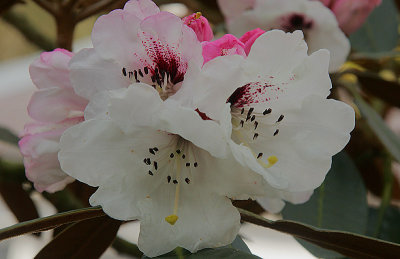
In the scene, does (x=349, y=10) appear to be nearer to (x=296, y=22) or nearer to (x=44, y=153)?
(x=296, y=22)

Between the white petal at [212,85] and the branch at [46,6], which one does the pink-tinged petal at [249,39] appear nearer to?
the white petal at [212,85]

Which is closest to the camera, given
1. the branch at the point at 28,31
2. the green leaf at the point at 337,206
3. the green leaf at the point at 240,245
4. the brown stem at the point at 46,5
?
the green leaf at the point at 240,245

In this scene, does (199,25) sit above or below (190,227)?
A: above

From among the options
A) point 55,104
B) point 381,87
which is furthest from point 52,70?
point 381,87

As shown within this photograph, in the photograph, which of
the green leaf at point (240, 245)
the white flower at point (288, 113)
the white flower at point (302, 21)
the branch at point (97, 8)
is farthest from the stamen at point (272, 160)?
the branch at point (97, 8)

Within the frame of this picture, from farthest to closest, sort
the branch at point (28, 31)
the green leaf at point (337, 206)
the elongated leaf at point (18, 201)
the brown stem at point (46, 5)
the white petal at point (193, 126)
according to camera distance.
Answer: the branch at point (28, 31) < the elongated leaf at point (18, 201) < the brown stem at point (46, 5) < the green leaf at point (337, 206) < the white petal at point (193, 126)

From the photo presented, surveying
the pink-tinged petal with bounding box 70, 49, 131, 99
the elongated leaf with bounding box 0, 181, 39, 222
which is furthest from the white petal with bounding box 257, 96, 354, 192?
the elongated leaf with bounding box 0, 181, 39, 222
